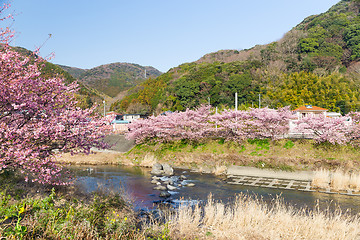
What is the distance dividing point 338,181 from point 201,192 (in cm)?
819

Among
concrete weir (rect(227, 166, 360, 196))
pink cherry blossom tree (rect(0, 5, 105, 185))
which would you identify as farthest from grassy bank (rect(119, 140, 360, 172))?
pink cherry blossom tree (rect(0, 5, 105, 185))

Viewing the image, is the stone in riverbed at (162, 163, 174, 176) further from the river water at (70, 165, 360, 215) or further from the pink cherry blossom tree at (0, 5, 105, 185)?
the pink cherry blossom tree at (0, 5, 105, 185)

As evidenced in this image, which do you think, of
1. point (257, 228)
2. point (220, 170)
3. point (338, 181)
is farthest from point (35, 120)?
point (338, 181)

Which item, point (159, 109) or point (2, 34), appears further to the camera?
point (159, 109)

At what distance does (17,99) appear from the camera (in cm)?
583

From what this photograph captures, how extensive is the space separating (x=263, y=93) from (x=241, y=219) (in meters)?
54.5

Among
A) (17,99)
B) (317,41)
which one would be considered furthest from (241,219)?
(317,41)

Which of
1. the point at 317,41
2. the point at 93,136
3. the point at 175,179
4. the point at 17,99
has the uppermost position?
the point at 317,41

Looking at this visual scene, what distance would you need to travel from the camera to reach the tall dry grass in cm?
1482

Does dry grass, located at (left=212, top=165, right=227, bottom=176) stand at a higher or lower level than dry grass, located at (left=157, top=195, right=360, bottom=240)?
lower

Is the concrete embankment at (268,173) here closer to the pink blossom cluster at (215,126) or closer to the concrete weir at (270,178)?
the concrete weir at (270,178)

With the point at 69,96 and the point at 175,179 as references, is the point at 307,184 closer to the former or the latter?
the point at 175,179

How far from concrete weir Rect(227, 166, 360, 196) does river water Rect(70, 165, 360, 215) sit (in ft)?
2.67

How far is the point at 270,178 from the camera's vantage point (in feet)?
60.5
